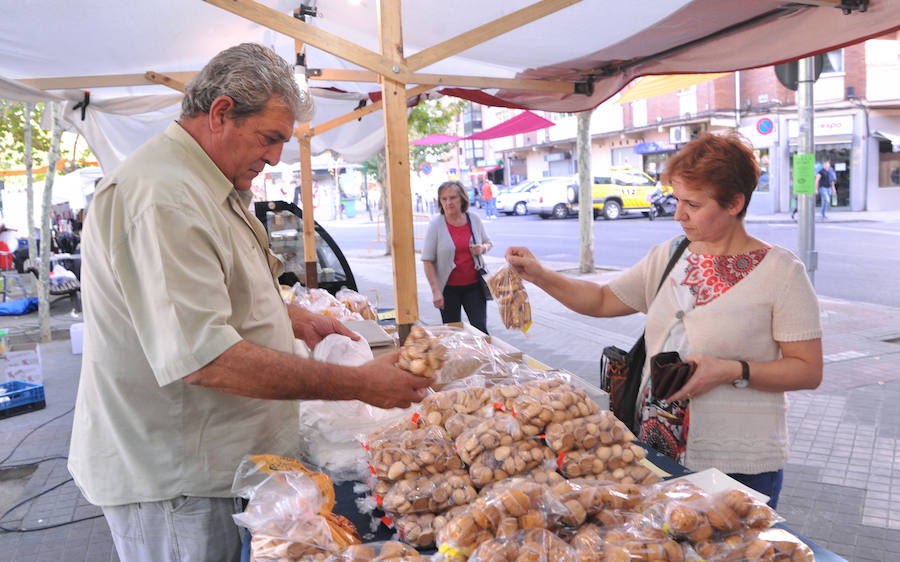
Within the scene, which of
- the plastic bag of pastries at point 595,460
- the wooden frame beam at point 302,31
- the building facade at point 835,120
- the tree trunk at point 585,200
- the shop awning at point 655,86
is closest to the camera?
the plastic bag of pastries at point 595,460

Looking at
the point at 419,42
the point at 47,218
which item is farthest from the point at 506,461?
the point at 47,218

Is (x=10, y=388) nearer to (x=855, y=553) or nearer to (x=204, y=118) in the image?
(x=204, y=118)

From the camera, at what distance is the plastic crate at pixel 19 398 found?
252 inches

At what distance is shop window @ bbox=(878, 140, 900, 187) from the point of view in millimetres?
25266

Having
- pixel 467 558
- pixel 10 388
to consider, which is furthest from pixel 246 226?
pixel 10 388

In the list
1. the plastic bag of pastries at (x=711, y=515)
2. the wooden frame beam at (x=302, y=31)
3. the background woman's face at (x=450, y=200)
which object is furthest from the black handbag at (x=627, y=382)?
the background woman's face at (x=450, y=200)

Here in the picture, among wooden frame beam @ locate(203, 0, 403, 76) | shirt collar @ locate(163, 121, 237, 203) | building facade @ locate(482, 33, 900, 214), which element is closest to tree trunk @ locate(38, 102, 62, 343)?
wooden frame beam @ locate(203, 0, 403, 76)

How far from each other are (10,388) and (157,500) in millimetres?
6137

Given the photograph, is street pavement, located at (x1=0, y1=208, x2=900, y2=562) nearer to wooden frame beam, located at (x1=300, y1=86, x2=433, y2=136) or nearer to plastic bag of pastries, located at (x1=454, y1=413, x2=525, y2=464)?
plastic bag of pastries, located at (x1=454, y1=413, x2=525, y2=464)

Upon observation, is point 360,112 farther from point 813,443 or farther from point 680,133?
point 680,133

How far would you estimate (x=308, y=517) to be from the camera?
1.60 meters

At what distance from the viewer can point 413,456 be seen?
6.12 feet

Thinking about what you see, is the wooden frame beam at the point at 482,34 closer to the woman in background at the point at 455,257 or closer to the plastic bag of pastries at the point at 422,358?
the plastic bag of pastries at the point at 422,358

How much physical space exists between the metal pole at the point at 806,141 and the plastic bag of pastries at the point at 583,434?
7142 millimetres
